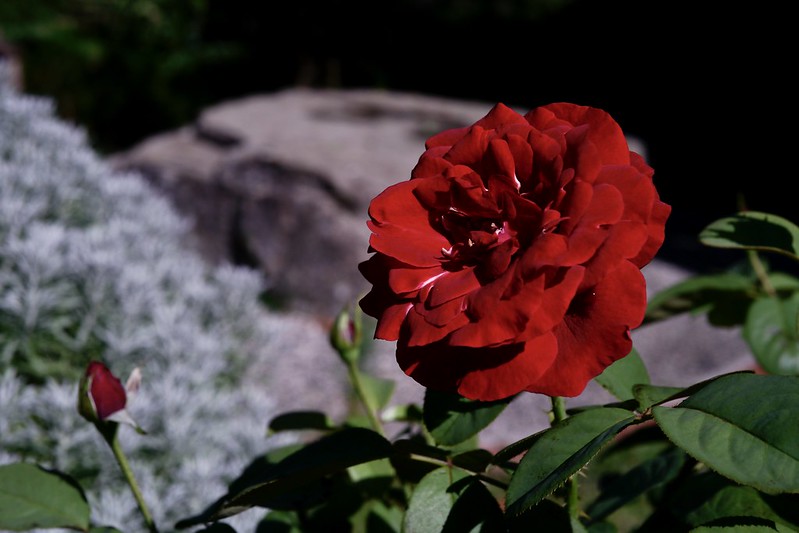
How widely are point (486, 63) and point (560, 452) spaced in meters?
7.21

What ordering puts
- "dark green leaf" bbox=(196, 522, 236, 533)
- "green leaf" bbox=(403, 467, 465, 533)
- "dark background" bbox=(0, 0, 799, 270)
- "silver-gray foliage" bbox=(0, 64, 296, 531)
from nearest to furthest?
"green leaf" bbox=(403, 467, 465, 533)
"dark green leaf" bbox=(196, 522, 236, 533)
"silver-gray foliage" bbox=(0, 64, 296, 531)
"dark background" bbox=(0, 0, 799, 270)

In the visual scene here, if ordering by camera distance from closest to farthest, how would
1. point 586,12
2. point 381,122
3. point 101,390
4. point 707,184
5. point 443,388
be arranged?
point 443,388 < point 101,390 < point 381,122 < point 707,184 < point 586,12

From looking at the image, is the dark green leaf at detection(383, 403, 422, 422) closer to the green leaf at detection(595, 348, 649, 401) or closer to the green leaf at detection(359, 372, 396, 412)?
the green leaf at detection(359, 372, 396, 412)

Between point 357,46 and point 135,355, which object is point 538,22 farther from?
point 135,355

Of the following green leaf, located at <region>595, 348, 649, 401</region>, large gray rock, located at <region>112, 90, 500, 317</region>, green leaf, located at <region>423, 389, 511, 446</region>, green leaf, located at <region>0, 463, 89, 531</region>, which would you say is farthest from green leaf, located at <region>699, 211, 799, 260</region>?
large gray rock, located at <region>112, 90, 500, 317</region>

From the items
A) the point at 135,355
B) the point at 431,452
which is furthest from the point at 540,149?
the point at 135,355

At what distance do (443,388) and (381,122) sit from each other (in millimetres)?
3840

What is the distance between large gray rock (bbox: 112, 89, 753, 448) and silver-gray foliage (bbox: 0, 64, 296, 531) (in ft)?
2.80

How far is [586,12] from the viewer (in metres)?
6.77

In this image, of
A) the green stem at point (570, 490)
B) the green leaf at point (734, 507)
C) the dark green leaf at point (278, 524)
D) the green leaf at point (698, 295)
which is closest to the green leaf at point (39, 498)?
the dark green leaf at point (278, 524)

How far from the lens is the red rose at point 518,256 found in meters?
0.44

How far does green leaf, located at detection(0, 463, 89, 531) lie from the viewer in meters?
0.64

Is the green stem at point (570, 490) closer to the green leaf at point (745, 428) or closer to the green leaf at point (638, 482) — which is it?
the green leaf at point (745, 428)

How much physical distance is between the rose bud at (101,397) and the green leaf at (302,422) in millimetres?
194
